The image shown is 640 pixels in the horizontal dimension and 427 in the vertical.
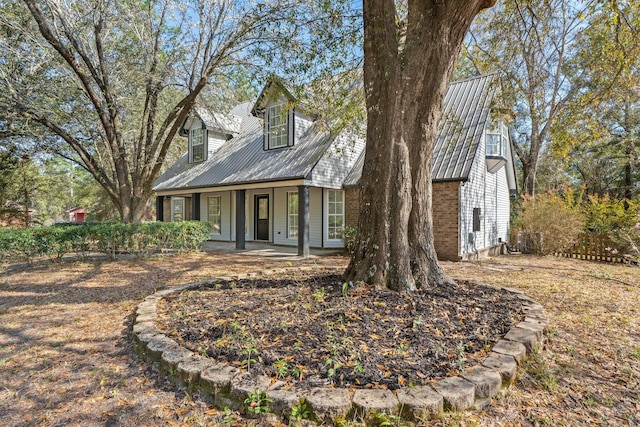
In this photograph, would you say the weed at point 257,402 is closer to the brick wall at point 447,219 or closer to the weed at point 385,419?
the weed at point 385,419

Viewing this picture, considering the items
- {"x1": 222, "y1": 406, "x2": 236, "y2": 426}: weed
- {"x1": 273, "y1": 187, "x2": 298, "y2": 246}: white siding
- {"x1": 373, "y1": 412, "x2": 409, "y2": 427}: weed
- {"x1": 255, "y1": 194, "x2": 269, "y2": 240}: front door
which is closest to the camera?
{"x1": 373, "y1": 412, "x2": 409, "y2": 427}: weed

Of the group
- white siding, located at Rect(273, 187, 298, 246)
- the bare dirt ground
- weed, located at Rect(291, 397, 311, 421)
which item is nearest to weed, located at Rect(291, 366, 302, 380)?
weed, located at Rect(291, 397, 311, 421)

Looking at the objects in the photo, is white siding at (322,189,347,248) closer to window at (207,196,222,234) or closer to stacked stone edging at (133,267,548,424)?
window at (207,196,222,234)

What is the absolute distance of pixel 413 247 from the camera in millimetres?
4871

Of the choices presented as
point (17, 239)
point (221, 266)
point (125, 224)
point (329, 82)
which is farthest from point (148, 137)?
point (329, 82)

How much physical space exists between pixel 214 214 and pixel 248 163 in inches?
174

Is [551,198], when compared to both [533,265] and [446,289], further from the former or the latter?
[446,289]

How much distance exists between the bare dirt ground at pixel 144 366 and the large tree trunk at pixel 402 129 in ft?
6.11

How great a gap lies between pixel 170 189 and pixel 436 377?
14543mm

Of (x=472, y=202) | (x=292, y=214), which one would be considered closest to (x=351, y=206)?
(x=292, y=214)

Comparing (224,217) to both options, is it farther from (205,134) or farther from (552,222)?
(552,222)

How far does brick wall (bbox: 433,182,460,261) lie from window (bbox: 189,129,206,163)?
34.8ft

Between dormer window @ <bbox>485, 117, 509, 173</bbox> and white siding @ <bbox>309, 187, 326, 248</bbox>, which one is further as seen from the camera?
white siding @ <bbox>309, 187, 326, 248</bbox>

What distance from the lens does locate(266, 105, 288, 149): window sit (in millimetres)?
12820
